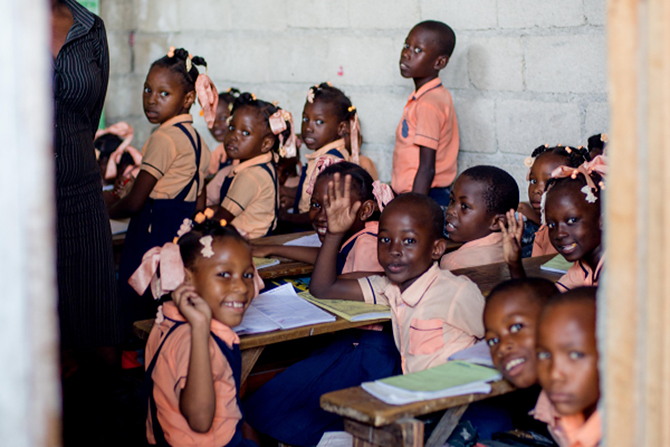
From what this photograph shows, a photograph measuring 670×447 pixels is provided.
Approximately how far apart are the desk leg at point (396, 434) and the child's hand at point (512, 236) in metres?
1.25

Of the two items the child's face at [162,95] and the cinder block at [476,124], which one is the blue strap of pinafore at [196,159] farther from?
the cinder block at [476,124]

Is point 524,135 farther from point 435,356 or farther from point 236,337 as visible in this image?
point 236,337

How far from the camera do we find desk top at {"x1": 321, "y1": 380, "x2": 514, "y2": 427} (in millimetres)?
2053

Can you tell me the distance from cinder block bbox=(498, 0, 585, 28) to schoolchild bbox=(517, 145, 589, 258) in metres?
0.75

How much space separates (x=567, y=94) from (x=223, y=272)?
2593mm

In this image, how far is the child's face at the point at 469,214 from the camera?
11.7 feet

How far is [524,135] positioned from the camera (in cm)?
482

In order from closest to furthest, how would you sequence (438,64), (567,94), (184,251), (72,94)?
(184,251), (72,94), (567,94), (438,64)

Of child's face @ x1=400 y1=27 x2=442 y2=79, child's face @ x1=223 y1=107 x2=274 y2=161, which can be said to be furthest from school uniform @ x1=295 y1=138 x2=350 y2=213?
child's face @ x1=400 y1=27 x2=442 y2=79

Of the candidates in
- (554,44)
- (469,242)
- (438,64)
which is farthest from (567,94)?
(469,242)

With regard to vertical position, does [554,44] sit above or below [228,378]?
above

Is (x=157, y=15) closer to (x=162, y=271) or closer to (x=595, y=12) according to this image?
(x=595, y=12)

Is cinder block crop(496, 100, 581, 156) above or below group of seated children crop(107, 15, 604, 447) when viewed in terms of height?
above

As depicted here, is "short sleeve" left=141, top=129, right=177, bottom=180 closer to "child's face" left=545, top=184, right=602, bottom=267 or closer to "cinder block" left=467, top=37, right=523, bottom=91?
"cinder block" left=467, top=37, right=523, bottom=91
